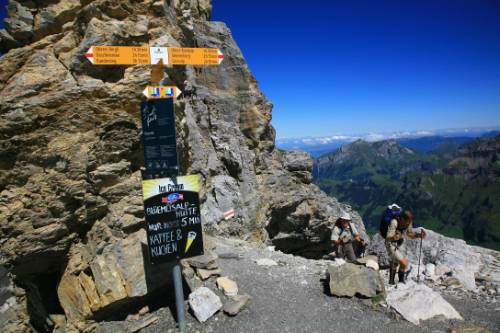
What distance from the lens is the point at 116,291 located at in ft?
32.0

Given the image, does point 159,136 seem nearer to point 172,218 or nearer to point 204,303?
point 172,218

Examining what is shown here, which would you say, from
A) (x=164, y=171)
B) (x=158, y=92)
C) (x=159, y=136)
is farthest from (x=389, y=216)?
(x=158, y=92)

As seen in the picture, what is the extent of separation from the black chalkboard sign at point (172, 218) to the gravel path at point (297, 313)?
2.29 metres

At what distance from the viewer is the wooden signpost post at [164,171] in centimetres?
860

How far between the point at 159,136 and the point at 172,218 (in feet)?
7.30

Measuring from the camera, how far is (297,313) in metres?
10.5

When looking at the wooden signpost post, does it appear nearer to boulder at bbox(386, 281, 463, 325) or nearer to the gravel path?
the gravel path

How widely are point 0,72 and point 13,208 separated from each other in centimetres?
419

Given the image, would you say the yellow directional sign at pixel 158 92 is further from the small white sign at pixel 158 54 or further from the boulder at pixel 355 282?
the boulder at pixel 355 282

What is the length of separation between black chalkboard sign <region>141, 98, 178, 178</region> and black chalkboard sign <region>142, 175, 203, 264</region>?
365mm

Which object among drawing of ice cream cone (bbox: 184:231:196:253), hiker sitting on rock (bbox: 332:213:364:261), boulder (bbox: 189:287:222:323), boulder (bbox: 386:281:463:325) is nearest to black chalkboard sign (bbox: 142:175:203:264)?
drawing of ice cream cone (bbox: 184:231:196:253)

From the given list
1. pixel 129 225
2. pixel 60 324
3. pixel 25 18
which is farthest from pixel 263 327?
pixel 25 18

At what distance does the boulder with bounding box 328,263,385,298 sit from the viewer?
11375mm

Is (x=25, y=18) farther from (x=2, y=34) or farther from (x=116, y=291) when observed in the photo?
(x=116, y=291)
